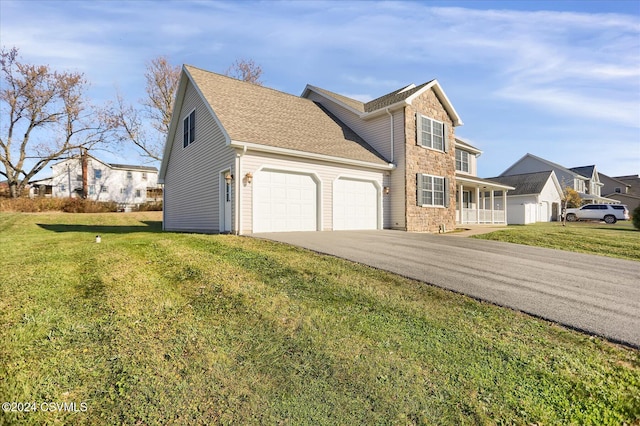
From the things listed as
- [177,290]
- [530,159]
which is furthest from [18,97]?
[530,159]

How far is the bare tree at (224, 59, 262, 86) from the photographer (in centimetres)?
3033

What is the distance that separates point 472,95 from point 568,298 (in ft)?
34.7

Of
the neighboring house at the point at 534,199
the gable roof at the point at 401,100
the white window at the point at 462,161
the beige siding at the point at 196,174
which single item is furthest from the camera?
the neighboring house at the point at 534,199

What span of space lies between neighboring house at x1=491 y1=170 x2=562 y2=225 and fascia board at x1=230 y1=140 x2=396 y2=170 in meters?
20.5

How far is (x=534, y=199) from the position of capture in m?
31.1

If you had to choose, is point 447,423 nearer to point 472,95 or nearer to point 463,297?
point 463,297

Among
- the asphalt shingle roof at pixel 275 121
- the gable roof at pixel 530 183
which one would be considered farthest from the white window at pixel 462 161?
the gable roof at pixel 530 183

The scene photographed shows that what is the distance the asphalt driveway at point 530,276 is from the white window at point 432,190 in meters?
5.74

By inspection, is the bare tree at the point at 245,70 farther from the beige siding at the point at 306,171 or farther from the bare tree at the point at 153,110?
the beige siding at the point at 306,171

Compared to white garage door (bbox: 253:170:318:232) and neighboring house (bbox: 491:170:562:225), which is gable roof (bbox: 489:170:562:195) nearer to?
neighboring house (bbox: 491:170:562:225)

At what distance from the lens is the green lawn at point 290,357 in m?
2.52

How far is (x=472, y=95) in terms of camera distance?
43.4ft

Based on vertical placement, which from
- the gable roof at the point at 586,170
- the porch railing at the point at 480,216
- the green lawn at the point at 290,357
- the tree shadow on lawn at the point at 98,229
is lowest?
the green lawn at the point at 290,357

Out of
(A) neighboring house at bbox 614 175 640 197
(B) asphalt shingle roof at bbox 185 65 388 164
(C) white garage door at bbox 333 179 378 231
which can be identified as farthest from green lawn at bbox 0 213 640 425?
(A) neighboring house at bbox 614 175 640 197
